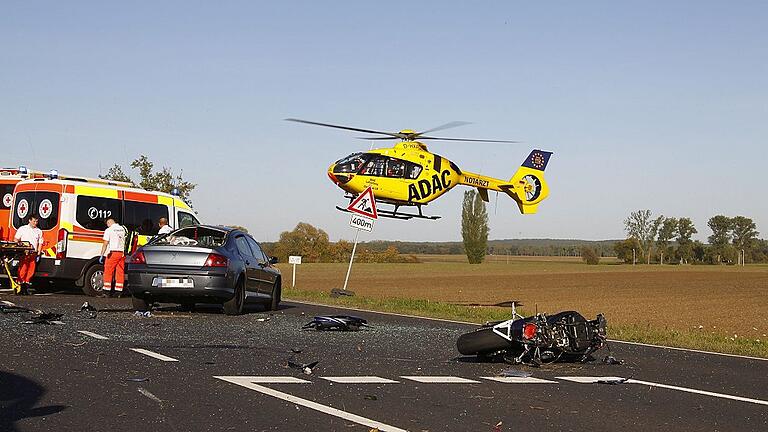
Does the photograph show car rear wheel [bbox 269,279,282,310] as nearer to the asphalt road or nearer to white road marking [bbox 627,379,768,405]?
the asphalt road

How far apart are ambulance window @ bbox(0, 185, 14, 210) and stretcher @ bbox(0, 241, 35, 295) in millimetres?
2819

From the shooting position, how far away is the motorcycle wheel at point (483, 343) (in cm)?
1015

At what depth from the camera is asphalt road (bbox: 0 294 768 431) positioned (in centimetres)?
659

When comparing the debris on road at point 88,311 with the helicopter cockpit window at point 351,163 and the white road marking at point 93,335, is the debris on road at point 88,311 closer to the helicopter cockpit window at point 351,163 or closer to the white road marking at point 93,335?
the white road marking at point 93,335

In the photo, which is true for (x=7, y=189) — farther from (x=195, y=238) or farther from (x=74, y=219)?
(x=195, y=238)

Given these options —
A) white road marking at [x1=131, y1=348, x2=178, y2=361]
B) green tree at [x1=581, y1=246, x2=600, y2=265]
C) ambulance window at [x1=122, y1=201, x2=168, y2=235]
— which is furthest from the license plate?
green tree at [x1=581, y1=246, x2=600, y2=265]

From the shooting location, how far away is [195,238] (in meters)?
16.8

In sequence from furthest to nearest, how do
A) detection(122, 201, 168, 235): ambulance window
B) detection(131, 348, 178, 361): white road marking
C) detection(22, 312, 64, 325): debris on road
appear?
detection(122, 201, 168, 235): ambulance window → detection(22, 312, 64, 325): debris on road → detection(131, 348, 178, 361): white road marking

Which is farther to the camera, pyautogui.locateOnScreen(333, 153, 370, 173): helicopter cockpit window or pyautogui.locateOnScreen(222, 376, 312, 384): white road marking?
pyautogui.locateOnScreen(333, 153, 370, 173): helicopter cockpit window

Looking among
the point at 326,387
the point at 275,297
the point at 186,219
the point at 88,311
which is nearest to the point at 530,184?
the point at 186,219

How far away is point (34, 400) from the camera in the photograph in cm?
688

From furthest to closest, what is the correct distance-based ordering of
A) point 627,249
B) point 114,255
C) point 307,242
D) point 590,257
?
point 627,249 → point 590,257 → point 307,242 → point 114,255

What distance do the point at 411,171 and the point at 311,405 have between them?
2154 cm

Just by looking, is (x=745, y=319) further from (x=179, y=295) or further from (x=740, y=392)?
(x=740, y=392)
